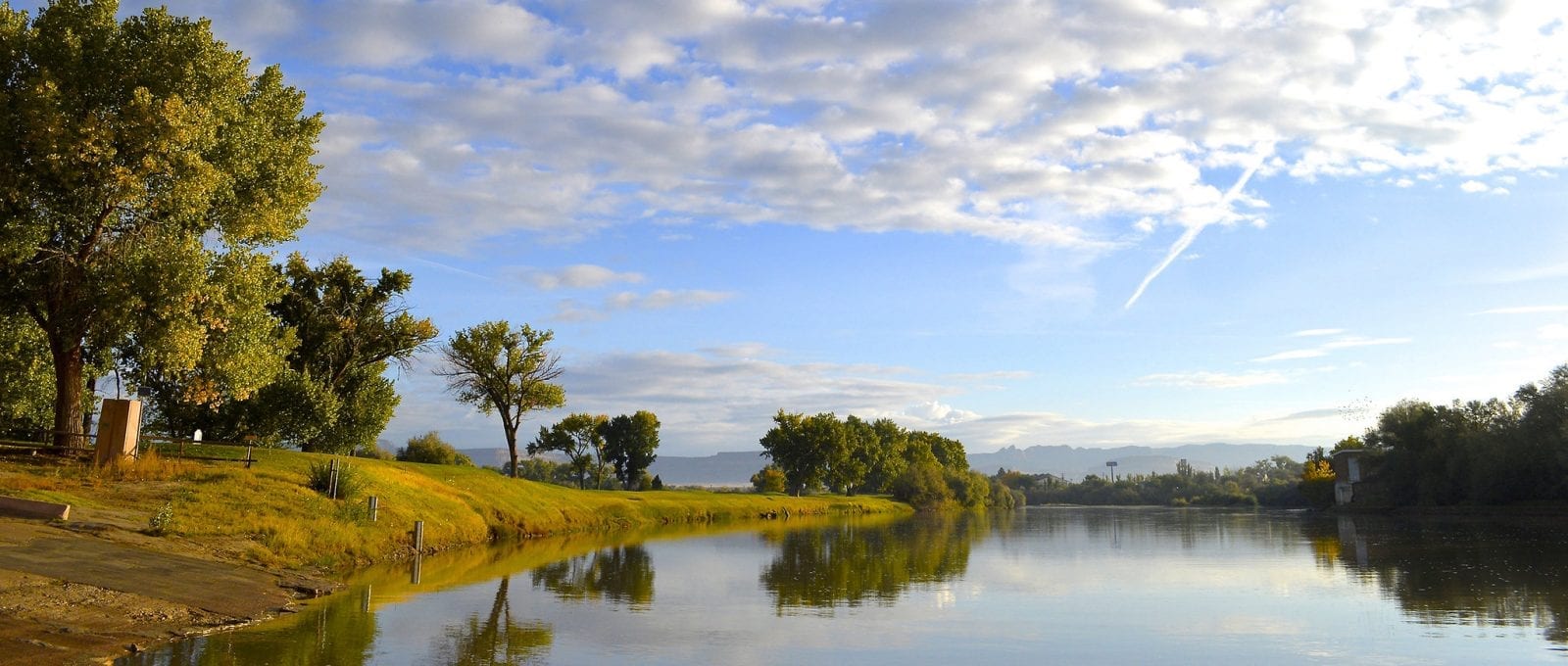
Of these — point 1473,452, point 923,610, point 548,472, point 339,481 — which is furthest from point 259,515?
point 548,472

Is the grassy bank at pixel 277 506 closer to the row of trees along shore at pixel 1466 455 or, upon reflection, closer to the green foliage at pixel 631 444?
the row of trees along shore at pixel 1466 455

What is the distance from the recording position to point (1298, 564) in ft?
128

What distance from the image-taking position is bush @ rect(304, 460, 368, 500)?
35.7 meters

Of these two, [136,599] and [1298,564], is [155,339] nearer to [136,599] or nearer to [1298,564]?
[136,599]

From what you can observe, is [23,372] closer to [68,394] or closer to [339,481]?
[68,394]

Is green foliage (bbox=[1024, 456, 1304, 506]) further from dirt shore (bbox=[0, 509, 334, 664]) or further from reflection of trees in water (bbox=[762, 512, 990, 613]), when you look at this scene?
dirt shore (bbox=[0, 509, 334, 664])

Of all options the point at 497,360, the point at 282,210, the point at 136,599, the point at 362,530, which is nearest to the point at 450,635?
the point at 136,599

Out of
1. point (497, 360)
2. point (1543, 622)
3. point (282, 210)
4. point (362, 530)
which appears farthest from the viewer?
point (497, 360)

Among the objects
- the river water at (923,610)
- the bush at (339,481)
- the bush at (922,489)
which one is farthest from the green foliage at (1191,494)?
the bush at (339,481)

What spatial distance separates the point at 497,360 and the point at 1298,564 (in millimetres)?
59939

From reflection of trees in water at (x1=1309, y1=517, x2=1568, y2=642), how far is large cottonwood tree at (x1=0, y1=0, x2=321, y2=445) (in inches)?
1435

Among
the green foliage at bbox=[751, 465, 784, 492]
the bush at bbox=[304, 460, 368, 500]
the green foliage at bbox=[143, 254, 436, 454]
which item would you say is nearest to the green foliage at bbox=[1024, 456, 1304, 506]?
the green foliage at bbox=[751, 465, 784, 492]

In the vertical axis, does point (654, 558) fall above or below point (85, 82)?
below

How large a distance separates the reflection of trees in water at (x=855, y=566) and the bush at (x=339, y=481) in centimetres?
1560
